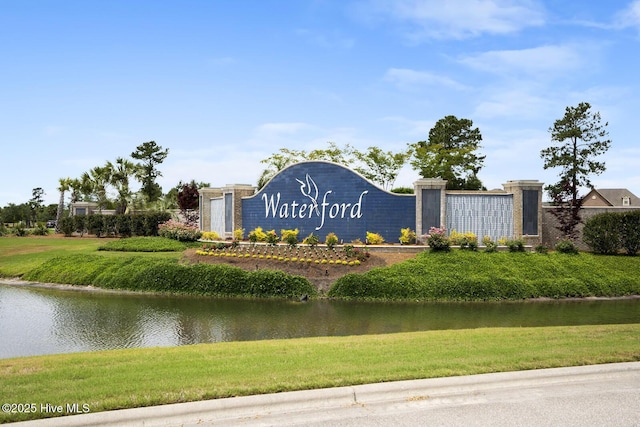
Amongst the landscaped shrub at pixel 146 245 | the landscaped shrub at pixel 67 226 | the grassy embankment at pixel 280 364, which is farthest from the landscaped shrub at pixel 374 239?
the landscaped shrub at pixel 67 226

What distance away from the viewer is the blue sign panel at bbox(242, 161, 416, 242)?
2841 cm

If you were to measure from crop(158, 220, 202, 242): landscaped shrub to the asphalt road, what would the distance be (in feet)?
96.7

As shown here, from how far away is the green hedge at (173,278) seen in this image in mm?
22641

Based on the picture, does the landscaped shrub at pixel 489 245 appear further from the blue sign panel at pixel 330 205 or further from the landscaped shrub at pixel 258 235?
the landscaped shrub at pixel 258 235

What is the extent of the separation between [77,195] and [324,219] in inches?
1719

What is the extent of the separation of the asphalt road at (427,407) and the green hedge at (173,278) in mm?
14915

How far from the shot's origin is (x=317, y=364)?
28.1 feet

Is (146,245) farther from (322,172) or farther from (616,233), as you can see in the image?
(616,233)

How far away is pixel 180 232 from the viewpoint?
3575 centimetres

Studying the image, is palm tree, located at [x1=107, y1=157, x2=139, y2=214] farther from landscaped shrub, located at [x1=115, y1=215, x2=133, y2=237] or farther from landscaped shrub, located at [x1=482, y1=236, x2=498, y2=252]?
landscaped shrub, located at [x1=482, y1=236, x2=498, y2=252]

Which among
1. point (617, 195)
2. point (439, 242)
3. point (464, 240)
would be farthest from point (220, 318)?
point (617, 195)

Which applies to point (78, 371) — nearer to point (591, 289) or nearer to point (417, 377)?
point (417, 377)

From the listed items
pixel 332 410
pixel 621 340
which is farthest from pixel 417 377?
pixel 621 340

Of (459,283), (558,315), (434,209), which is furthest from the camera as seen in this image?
(434,209)
